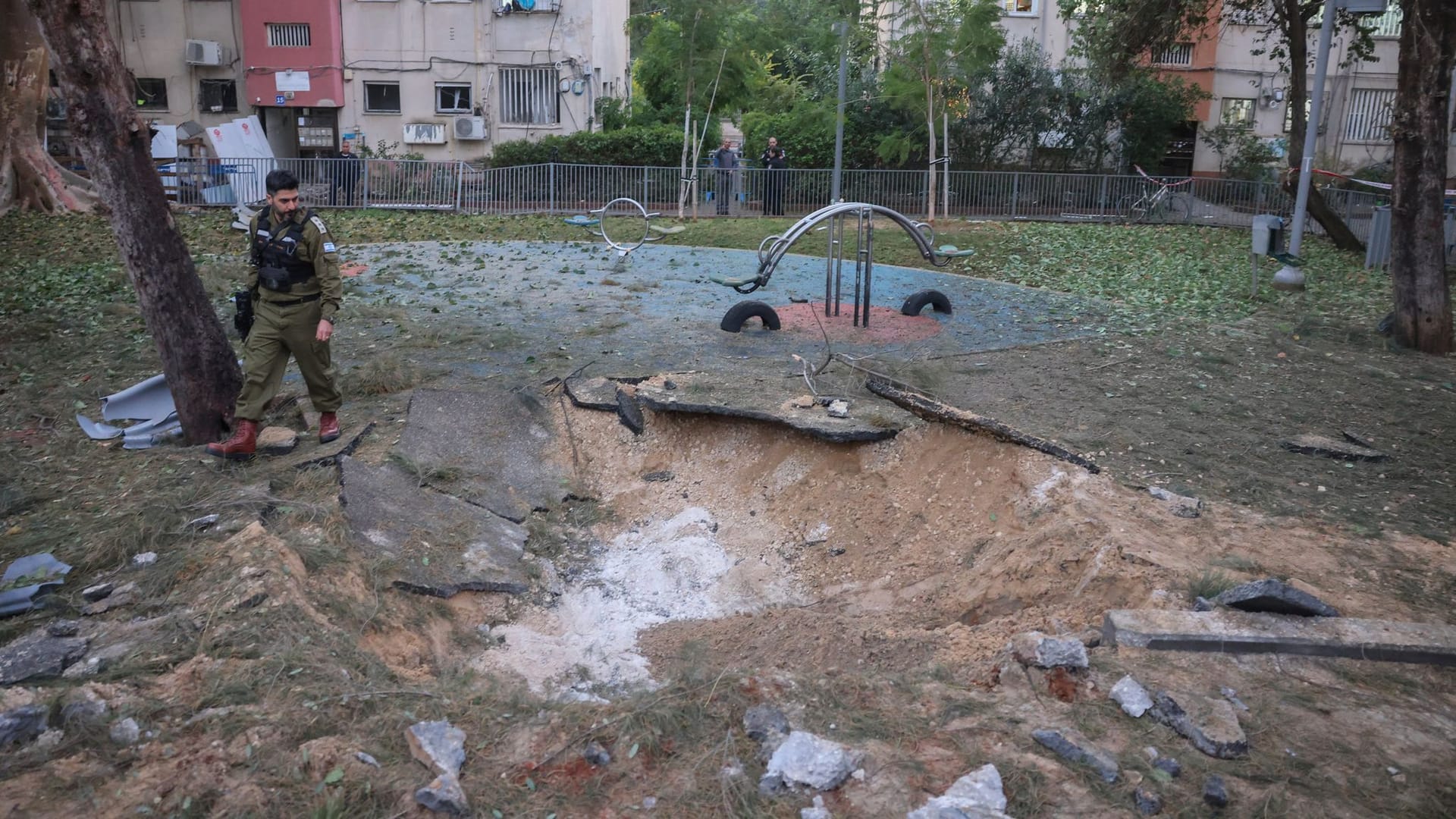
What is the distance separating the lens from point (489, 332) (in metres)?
9.62

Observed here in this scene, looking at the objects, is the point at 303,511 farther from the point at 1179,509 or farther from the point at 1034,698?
the point at 1179,509

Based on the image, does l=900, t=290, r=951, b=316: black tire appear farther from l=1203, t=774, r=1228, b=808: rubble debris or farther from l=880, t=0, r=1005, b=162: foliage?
l=880, t=0, r=1005, b=162: foliage

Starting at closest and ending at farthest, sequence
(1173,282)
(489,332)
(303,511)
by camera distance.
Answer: (303,511) → (489,332) → (1173,282)

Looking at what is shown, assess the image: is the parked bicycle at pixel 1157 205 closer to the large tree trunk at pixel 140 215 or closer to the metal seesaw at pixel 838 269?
the metal seesaw at pixel 838 269

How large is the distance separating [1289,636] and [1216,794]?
123 cm

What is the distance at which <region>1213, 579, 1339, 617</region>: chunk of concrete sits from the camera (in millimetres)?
4512

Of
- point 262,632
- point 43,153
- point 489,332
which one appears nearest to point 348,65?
point 43,153

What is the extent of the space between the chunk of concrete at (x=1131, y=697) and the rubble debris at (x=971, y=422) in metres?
2.45

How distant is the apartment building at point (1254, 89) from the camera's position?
26.0 meters

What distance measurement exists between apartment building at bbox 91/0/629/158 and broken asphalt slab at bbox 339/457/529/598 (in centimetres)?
2030

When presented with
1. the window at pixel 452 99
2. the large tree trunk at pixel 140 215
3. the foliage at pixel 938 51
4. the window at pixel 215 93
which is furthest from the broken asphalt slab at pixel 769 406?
the window at pixel 215 93

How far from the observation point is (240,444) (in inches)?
254

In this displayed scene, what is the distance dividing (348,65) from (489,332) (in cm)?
1804

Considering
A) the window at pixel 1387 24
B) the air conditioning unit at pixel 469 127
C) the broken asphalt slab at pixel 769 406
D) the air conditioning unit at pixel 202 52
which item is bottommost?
the broken asphalt slab at pixel 769 406
